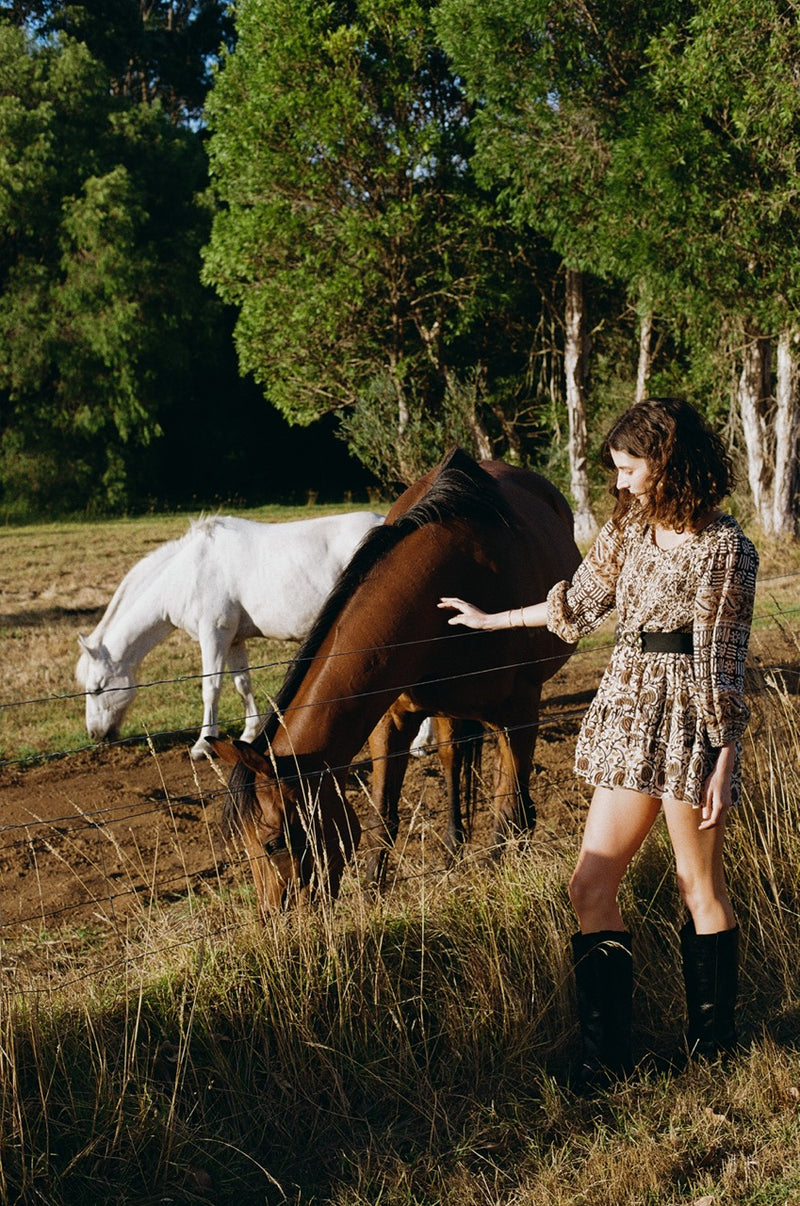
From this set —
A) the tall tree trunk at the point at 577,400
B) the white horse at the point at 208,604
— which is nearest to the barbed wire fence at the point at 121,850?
the white horse at the point at 208,604

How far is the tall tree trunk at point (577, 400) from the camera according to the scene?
18000 millimetres

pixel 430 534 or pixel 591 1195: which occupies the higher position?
pixel 430 534

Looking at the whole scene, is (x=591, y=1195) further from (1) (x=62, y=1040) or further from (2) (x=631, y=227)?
(2) (x=631, y=227)

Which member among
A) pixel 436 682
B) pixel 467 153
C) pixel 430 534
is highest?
pixel 467 153

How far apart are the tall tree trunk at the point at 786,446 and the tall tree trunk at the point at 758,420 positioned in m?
0.29

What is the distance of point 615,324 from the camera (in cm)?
1988

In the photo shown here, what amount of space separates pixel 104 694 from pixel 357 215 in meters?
13.3

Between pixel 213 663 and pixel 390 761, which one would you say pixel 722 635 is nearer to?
pixel 390 761

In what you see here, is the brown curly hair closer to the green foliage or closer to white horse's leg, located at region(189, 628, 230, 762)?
white horse's leg, located at region(189, 628, 230, 762)

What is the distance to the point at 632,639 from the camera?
308cm

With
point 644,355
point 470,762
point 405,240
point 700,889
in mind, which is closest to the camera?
point 700,889

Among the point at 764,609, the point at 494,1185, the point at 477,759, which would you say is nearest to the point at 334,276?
the point at 764,609

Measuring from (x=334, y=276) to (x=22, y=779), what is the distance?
46.6 feet

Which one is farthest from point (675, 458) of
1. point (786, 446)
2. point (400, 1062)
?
point (786, 446)
